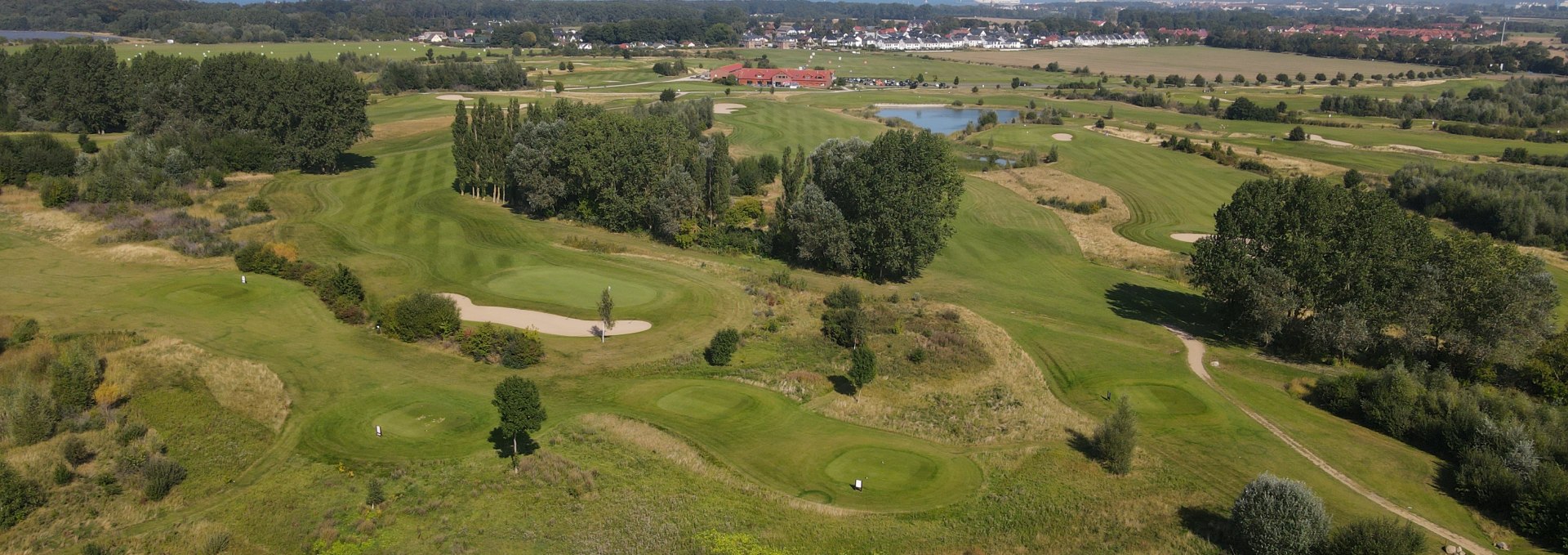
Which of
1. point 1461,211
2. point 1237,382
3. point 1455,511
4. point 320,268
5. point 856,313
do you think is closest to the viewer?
point 1455,511

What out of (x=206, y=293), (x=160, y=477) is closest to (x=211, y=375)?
(x=160, y=477)

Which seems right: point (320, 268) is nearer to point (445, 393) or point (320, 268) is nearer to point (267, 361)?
point (267, 361)

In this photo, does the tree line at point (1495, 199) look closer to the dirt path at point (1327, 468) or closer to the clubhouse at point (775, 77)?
the dirt path at point (1327, 468)

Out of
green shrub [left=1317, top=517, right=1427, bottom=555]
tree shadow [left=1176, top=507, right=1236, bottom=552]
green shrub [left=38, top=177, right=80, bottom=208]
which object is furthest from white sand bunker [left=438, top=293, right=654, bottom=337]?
green shrub [left=38, top=177, right=80, bottom=208]

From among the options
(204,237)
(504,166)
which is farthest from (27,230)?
(504,166)

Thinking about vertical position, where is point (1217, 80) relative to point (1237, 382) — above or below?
above

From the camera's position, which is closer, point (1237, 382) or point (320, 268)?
point (1237, 382)
